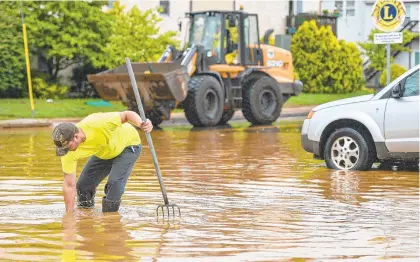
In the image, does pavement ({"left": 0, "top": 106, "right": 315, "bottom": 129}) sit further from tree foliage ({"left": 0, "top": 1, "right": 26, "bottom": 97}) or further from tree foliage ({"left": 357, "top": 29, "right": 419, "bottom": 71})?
tree foliage ({"left": 357, "top": 29, "right": 419, "bottom": 71})

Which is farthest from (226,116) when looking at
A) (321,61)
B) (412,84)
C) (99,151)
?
(99,151)

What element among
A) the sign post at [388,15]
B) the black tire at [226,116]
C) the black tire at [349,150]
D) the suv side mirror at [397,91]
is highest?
the sign post at [388,15]

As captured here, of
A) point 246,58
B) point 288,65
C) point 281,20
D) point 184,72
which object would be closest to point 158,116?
point 184,72

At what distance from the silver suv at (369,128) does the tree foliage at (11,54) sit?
20122 mm

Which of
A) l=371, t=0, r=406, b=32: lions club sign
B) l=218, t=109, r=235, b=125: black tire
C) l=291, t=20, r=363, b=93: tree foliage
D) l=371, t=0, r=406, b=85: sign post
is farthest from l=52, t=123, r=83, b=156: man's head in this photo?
l=291, t=20, r=363, b=93: tree foliage

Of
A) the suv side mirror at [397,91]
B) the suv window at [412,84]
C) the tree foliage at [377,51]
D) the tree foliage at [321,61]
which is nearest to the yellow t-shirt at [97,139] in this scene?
the suv side mirror at [397,91]

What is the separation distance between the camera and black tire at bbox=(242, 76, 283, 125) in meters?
31.4

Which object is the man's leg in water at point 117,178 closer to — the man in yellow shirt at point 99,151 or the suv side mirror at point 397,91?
the man in yellow shirt at point 99,151

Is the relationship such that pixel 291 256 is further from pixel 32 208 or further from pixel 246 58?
pixel 246 58

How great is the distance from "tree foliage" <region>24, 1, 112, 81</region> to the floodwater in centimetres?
1884

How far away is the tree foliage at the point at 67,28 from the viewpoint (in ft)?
125

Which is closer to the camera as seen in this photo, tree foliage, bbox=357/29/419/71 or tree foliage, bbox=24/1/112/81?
tree foliage, bbox=24/1/112/81

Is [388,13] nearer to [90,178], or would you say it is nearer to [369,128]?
[369,128]

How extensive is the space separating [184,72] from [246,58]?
4.17 metres
